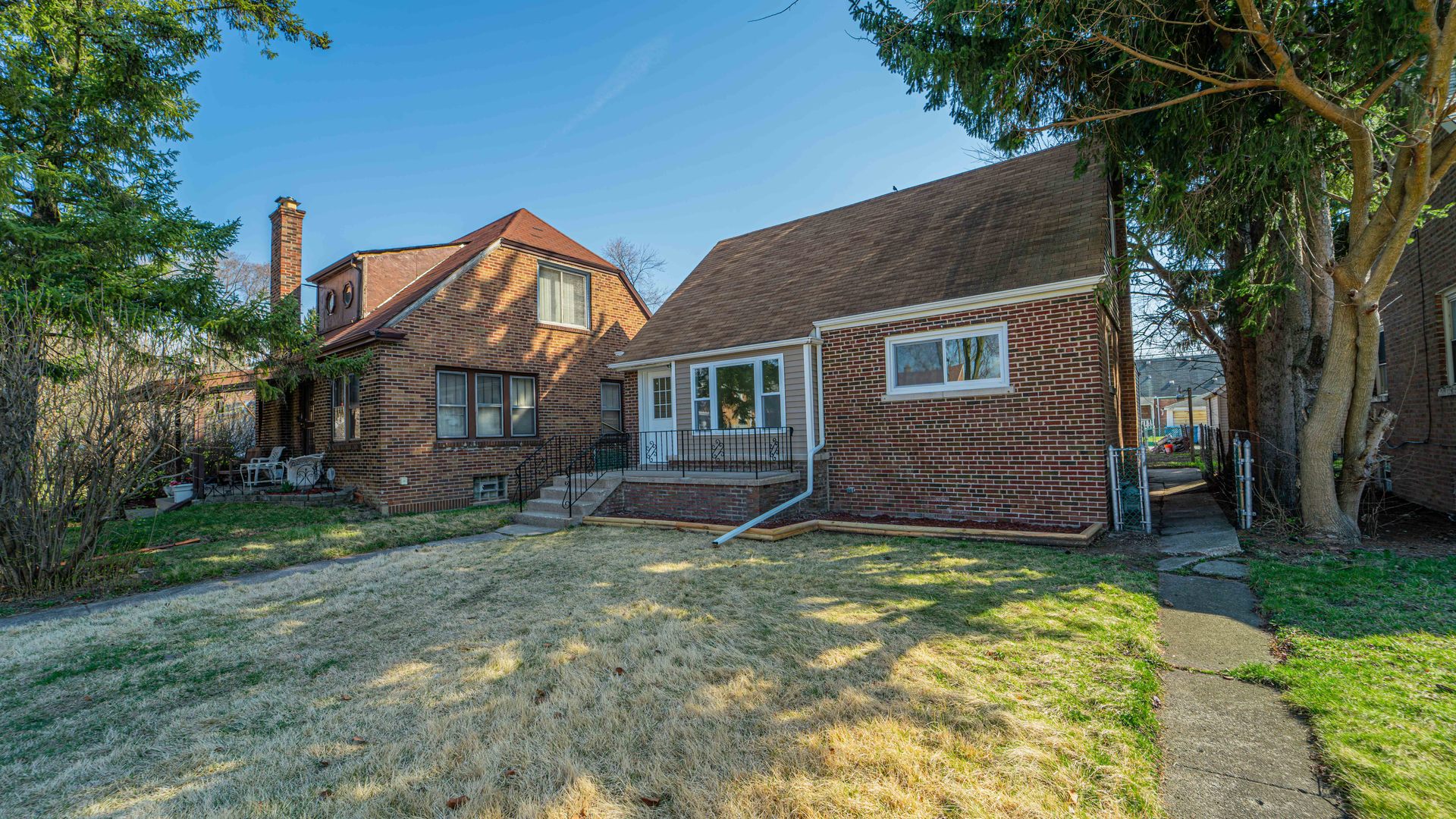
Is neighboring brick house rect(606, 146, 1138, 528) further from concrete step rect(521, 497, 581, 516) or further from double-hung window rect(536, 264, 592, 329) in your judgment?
double-hung window rect(536, 264, 592, 329)

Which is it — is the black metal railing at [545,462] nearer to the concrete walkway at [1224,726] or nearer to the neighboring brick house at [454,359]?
the neighboring brick house at [454,359]

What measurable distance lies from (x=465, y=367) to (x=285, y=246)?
6.04 meters

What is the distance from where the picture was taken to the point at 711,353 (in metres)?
11.7

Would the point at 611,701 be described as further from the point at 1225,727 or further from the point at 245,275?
the point at 245,275

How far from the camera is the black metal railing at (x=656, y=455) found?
1096cm

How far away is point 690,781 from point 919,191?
513 inches

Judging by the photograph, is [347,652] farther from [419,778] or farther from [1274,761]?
[1274,761]

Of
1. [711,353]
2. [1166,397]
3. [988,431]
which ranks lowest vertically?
[988,431]

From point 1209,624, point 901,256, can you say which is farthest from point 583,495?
point 1209,624

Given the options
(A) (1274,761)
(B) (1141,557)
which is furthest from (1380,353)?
(A) (1274,761)

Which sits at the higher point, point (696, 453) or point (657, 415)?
point (657, 415)

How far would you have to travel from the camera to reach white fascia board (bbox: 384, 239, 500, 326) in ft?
39.0

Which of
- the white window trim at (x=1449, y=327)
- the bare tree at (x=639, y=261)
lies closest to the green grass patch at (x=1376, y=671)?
the white window trim at (x=1449, y=327)

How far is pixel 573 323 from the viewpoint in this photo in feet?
50.7
